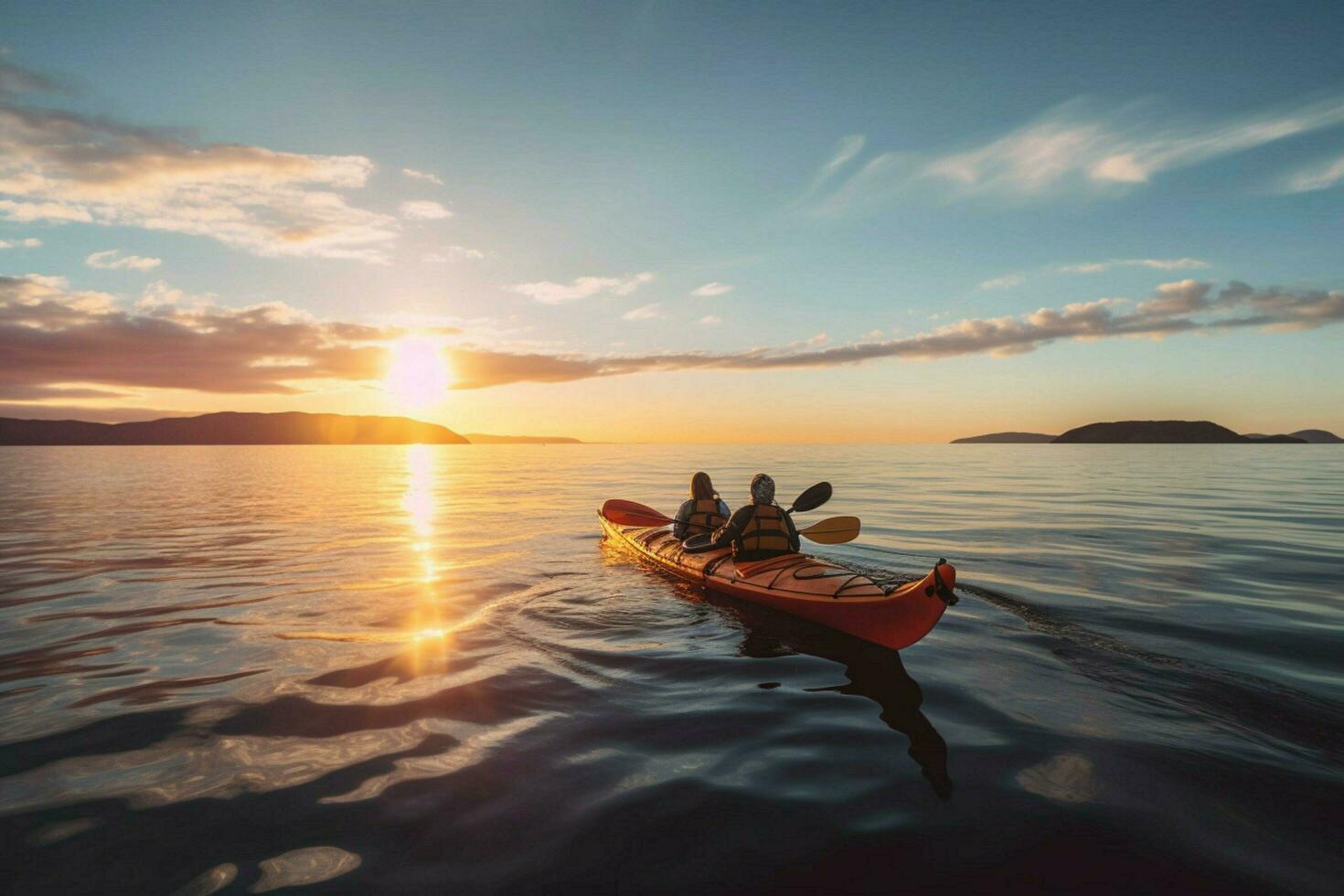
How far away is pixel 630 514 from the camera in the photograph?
18156mm

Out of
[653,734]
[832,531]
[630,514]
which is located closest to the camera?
[653,734]

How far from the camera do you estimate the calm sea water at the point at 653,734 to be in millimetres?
4074


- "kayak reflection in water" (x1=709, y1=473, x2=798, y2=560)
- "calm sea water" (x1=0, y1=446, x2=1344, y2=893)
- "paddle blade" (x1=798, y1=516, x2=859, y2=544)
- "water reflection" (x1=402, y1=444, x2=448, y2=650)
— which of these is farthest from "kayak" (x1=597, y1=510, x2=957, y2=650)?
"water reflection" (x1=402, y1=444, x2=448, y2=650)

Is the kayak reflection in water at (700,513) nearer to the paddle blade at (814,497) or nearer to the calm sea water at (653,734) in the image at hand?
the calm sea water at (653,734)

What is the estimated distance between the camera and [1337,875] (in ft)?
12.8

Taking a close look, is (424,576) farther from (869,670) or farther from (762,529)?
(869,670)

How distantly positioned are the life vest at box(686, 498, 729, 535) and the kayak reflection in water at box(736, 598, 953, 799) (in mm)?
2786

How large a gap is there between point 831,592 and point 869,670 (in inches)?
49.8

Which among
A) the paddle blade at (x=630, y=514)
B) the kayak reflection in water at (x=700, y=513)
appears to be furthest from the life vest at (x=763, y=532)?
the paddle blade at (x=630, y=514)

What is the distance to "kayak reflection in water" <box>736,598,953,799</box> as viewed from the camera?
18.3 ft

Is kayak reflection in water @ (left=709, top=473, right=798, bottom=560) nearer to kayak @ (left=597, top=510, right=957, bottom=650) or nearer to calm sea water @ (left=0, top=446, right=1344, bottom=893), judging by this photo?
kayak @ (left=597, top=510, right=957, bottom=650)

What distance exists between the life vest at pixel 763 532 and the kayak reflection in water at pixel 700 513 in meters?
2.75

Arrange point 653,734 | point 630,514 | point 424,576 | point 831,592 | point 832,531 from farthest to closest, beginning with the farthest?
point 630,514, point 424,576, point 832,531, point 831,592, point 653,734

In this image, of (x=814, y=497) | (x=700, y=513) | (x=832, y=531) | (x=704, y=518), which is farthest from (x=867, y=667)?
(x=700, y=513)
